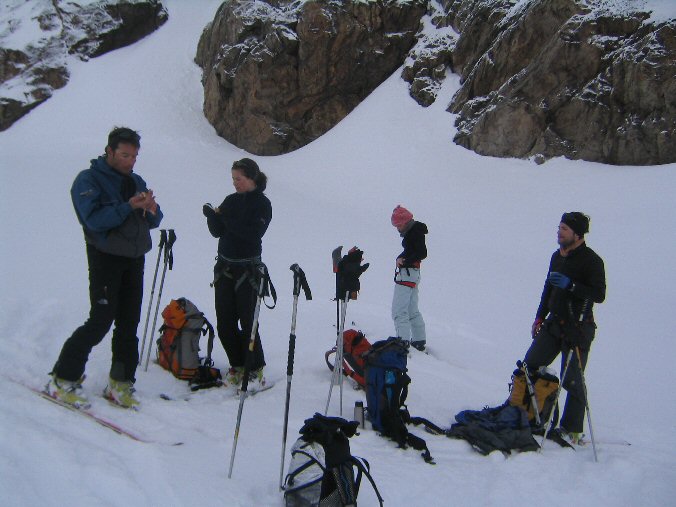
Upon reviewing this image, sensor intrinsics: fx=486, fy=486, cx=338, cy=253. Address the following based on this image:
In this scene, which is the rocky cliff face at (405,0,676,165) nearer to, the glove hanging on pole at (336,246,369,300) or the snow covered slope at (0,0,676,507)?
the snow covered slope at (0,0,676,507)

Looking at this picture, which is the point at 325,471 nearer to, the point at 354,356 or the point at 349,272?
the point at 349,272

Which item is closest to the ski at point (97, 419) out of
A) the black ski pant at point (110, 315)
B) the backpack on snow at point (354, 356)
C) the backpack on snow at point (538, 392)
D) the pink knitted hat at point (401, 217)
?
the black ski pant at point (110, 315)

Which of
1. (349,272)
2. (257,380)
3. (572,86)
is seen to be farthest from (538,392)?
(572,86)

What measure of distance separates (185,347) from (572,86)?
1728cm

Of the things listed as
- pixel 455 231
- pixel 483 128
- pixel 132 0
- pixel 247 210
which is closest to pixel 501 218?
pixel 455 231

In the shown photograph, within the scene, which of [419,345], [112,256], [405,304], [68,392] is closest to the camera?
[68,392]

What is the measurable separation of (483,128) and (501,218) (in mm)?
5749

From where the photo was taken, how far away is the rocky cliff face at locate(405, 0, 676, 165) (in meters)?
15.3

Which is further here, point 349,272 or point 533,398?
point 349,272

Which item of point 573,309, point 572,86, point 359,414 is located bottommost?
point 359,414

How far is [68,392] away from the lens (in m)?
3.47

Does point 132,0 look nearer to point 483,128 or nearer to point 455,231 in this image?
point 483,128

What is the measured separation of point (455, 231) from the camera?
14.0m

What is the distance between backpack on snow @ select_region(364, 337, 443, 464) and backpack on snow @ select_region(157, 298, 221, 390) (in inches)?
58.1
